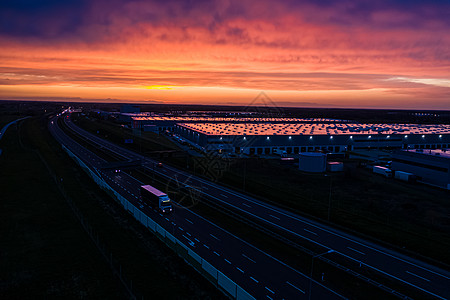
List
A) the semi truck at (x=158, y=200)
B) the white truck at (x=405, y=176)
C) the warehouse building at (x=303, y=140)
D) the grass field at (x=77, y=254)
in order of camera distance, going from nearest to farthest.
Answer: the grass field at (x=77, y=254)
the semi truck at (x=158, y=200)
the white truck at (x=405, y=176)
the warehouse building at (x=303, y=140)

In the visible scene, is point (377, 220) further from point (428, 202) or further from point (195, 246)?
point (195, 246)

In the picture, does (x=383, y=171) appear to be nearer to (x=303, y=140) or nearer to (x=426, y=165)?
(x=426, y=165)

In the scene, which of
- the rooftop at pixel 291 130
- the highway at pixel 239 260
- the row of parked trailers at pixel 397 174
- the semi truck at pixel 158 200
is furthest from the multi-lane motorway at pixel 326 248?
the rooftop at pixel 291 130

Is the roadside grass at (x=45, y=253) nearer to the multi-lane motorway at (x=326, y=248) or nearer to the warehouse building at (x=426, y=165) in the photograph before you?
the multi-lane motorway at (x=326, y=248)

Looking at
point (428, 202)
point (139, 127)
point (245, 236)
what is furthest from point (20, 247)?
point (139, 127)

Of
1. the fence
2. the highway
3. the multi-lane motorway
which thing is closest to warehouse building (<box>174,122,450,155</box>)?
the multi-lane motorway

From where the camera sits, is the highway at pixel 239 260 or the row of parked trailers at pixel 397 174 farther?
the row of parked trailers at pixel 397 174

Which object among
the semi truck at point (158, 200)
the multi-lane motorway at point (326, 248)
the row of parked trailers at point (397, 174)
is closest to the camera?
the multi-lane motorway at point (326, 248)

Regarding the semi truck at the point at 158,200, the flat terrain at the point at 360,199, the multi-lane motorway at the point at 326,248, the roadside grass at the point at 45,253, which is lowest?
the roadside grass at the point at 45,253
